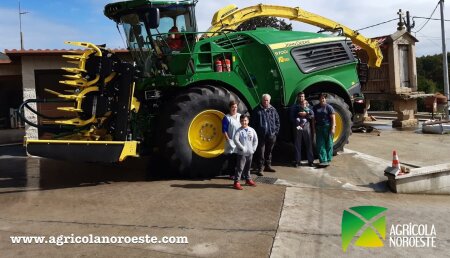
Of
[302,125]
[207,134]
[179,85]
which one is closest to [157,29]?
[179,85]

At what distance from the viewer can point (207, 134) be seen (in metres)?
7.32

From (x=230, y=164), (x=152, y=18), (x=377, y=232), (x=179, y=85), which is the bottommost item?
(x=377, y=232)

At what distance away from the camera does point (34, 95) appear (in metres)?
10.9

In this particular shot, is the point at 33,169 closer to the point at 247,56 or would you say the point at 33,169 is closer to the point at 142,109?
the point at 142,109

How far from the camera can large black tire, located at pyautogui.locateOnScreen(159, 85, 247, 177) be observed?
683 centimetres

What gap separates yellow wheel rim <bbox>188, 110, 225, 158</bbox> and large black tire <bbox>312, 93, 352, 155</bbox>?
98.7 inches

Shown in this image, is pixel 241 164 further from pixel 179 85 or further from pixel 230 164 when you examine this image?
pixel 179 85

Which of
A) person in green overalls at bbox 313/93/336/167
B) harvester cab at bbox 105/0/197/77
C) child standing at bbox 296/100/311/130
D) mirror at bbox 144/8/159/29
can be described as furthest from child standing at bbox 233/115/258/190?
mirror at bbox 144/8/159/29

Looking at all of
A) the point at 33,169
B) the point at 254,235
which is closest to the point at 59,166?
the point at 33,169

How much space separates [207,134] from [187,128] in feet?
1.65

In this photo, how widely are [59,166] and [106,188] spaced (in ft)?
9.21

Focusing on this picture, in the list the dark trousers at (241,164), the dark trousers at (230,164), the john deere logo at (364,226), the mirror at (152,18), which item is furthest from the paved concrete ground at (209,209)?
the mirror at (152,18)

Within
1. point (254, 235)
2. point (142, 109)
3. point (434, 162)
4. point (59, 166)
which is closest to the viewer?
point (254, 235)

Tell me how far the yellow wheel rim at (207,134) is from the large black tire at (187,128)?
8cm
